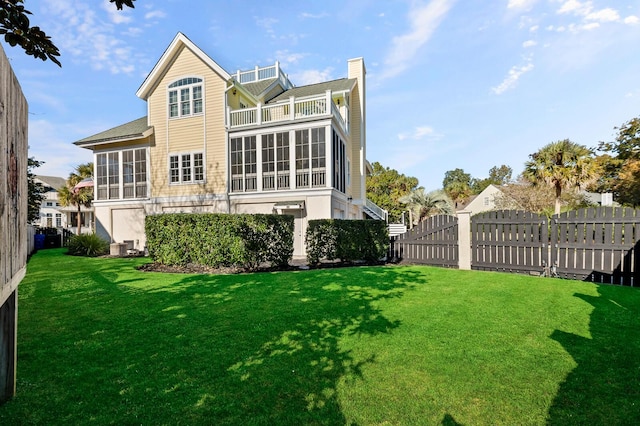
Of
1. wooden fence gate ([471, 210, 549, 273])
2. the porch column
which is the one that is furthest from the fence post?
the porch column

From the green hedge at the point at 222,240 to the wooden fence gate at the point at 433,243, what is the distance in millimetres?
4281

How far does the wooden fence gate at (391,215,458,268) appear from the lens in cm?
1008

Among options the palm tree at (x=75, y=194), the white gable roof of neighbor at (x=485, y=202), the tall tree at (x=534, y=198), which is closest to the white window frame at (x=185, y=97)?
the palm tree at (x=75, y=194)

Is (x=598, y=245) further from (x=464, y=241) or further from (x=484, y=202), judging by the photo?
(x=484, y=202)

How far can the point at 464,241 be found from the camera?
9.75m

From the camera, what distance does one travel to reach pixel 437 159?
29.7 metres

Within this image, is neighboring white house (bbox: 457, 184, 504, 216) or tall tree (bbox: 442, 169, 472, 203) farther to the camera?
tall tree (bbox: 442, 169, 472, 203)

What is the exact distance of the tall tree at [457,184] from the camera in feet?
174

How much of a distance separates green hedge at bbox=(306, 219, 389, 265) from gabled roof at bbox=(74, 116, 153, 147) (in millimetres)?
13028

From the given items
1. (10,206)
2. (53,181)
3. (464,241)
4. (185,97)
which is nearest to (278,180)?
(185,97)

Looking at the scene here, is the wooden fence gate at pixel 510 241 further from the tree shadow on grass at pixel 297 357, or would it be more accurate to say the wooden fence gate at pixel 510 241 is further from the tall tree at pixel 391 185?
the tall tree at pixel 391 185

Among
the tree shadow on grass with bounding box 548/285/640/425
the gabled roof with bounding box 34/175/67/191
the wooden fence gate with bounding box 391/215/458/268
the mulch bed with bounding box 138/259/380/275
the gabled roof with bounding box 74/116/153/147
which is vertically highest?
the gabled roof with bounding box 34/175/67/191

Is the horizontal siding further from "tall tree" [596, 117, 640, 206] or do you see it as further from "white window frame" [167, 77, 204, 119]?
"tall tree" [596, 117, 640, 206]

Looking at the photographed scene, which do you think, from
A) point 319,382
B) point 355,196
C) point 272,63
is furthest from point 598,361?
point 272,63
